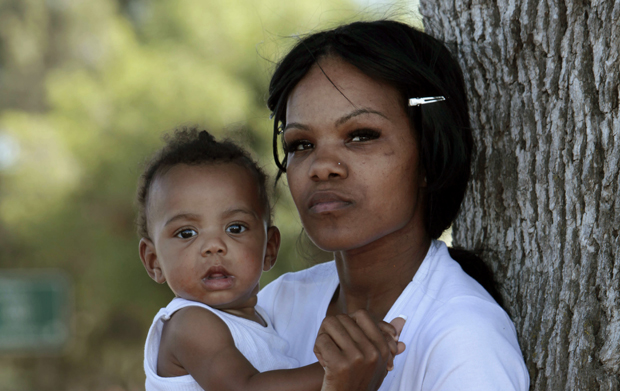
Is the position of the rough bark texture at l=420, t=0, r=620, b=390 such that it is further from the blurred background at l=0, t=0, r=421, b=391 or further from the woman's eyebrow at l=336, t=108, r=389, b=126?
the blurred background at l=0, t=0, r=421, b=391

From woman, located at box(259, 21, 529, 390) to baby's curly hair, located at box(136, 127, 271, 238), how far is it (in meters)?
0.22

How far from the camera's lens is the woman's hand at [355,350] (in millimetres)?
1473

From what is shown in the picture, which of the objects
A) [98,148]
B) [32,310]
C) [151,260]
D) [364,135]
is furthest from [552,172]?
[98,148]

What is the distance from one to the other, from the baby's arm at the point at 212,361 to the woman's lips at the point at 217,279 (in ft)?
0.29

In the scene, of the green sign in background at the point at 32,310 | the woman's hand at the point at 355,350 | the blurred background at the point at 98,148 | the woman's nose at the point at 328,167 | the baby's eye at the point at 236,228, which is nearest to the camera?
the woman's hand at the point at 355,350

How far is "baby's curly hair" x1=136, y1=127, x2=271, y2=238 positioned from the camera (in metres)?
2.17

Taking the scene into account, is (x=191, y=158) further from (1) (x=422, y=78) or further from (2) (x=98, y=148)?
(2) (x=98, y=148)

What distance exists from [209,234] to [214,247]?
5 centimetres

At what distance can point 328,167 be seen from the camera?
1.85 meters

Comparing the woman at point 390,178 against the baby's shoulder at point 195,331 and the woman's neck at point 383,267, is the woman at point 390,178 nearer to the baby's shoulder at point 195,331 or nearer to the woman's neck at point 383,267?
the woman's neck at point 383,267

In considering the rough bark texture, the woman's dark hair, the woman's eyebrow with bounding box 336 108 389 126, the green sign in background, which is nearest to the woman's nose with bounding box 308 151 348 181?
the woman's eyebrow with bounding box 336 108 389 126

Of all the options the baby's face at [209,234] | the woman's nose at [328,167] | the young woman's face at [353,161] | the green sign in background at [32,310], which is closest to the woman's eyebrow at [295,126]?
the young woman's face at [353,161]

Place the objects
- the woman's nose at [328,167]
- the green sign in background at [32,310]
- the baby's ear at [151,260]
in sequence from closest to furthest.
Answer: the woman's nose at [328,167] → the baby's ear at [151,260] → the green sign in background at [32,310]

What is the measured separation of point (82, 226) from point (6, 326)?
338 centimetres
